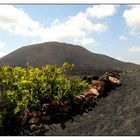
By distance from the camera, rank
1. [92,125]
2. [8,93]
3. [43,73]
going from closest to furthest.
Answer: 1. [92,125]
2. [8,93]
3. [43,73]

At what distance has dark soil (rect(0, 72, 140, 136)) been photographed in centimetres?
760

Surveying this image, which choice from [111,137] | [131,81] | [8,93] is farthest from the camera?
[131,81]

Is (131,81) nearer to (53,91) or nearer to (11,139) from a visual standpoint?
(53,91)

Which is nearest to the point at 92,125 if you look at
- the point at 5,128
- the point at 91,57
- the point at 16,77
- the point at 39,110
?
the point at 39,110

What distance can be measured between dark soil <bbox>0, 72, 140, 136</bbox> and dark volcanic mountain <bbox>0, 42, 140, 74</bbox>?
15556 mm

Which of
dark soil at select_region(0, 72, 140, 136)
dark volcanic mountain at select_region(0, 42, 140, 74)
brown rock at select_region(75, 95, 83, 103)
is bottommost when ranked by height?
dark soil at select_region(0, 72, 140, 136)

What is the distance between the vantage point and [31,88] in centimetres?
877

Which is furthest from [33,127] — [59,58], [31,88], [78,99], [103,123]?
[59,58]

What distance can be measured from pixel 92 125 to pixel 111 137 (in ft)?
2.28

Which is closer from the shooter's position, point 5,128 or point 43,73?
point 5,128

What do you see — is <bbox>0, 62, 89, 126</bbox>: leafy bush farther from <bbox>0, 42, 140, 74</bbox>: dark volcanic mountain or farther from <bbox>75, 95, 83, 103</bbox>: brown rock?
<bbox>0, 42, 140, 74</bbox>: dark volcanic mountain

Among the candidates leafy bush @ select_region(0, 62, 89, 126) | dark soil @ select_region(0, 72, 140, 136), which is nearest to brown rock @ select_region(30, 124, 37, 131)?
dark soil @ select_region(0, 72, 140, 136)

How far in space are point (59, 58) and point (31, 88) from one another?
60.1ft

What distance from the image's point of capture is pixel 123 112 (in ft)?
27.1
